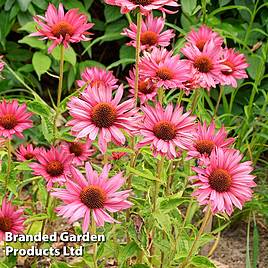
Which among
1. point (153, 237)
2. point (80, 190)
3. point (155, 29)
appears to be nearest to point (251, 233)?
point (153, 237)

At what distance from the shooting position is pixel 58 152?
5.15ft

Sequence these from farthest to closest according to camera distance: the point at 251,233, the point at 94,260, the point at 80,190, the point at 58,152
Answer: the point at 251,233
the point at 58,152
the point at 94,260
the point at 80,190

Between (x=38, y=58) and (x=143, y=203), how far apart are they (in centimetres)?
141

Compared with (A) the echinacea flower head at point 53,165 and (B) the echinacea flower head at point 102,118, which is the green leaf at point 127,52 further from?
(B) the echinacea flower head at point 102,118

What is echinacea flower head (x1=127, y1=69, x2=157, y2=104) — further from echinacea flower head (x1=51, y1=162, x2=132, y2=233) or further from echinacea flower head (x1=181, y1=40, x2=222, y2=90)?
echinacea flower head (x1=51, y1=162, x2=132, y2=233)

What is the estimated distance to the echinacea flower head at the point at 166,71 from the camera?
1.44 m

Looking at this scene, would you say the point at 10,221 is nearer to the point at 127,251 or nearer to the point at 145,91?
the point at 127,251

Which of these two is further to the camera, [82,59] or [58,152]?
[82,59]

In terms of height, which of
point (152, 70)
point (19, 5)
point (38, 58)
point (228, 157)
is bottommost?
point (228, 157)

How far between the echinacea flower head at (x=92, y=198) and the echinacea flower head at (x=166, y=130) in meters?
0.10

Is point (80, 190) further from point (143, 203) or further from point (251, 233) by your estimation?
point (251, 233)

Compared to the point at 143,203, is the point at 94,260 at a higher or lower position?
lower

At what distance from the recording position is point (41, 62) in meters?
2.85

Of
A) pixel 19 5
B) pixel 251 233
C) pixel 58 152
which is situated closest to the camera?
pixel 58 152
